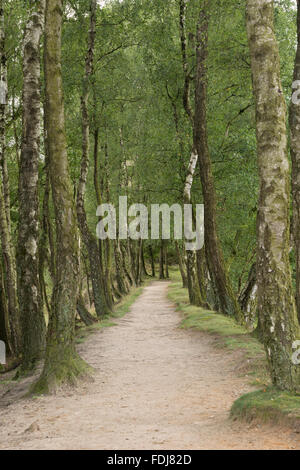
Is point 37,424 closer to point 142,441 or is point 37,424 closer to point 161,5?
point 142,441

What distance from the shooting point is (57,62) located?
402 inches

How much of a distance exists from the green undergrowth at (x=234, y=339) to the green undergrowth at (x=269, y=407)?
114cm

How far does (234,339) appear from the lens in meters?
13.6

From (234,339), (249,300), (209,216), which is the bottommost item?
(234,339)

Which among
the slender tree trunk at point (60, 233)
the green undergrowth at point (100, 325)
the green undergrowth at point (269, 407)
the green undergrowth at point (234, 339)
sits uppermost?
the slender tree trunk at point (60, 233)

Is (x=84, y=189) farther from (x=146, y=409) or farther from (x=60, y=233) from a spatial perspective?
(x=146, y=409)

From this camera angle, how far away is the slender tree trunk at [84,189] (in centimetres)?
1883

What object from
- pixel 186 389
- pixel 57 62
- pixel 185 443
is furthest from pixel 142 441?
pixel 57 62

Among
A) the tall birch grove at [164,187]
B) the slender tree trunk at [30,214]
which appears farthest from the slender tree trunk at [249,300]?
the slender tree trunk at [30,214]

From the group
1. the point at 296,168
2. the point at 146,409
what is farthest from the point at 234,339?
the point at 146,409

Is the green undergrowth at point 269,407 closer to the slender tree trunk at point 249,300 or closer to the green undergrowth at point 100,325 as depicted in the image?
the green undergrowth at point 100,325

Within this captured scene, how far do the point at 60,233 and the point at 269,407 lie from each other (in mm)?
5208

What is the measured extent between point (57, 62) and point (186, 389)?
669 cm

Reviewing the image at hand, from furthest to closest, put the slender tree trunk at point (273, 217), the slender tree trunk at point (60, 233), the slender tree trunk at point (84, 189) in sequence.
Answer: the slender tree trunk at point (84, 189), the slender tree trunk at point (60, 233), the slender tree trunk at point (273, 217)
